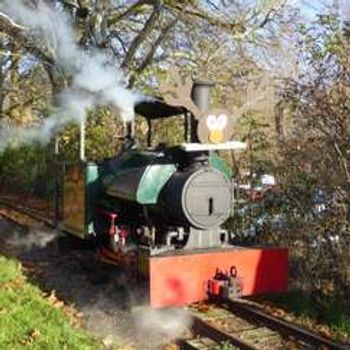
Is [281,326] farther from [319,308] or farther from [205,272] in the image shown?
[205,272]

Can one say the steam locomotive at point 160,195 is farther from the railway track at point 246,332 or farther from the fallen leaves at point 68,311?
the fallen leaves at point 68,311

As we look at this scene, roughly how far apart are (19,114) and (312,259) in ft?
66.9

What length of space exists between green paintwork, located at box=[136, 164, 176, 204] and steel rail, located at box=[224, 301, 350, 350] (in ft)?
4.78

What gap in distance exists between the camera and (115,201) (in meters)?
9.05

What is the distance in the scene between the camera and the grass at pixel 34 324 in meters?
6.25

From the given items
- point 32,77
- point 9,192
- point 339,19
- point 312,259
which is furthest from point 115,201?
point 32,77

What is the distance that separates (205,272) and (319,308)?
1.33m

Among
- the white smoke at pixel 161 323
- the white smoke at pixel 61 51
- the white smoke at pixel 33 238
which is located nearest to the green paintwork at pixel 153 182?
the white smoke at pixel 161 323

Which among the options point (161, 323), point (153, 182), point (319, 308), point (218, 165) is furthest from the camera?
point (218, 165)

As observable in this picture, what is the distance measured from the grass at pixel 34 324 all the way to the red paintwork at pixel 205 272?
2.96ft

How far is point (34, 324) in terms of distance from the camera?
22.4ft

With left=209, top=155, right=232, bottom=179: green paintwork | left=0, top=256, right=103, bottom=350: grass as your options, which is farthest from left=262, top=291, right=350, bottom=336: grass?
left=0, top=256, right=103, bottom=350: grass

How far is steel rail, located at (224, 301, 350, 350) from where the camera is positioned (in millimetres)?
6355

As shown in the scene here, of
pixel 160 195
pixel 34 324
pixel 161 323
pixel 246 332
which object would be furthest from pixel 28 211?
pixel 246 332
